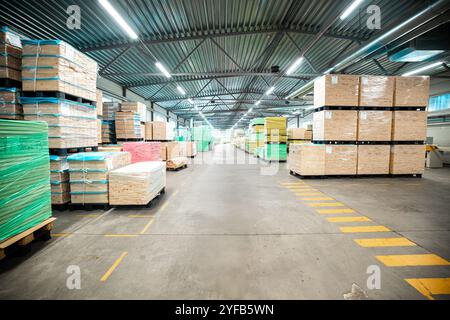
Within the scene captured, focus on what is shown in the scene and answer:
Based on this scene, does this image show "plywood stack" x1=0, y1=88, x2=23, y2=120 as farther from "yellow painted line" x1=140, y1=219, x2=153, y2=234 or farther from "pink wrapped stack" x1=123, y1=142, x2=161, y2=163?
"yellow painted line" x1=140, y1=219, x2=153, y2=234

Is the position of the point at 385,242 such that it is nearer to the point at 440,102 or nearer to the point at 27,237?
the point at 27,237

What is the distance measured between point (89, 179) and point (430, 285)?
6.01 metres

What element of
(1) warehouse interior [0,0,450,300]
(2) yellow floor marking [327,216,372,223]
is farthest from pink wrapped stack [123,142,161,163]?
(2) yellow floor marking [327,216,372,223]

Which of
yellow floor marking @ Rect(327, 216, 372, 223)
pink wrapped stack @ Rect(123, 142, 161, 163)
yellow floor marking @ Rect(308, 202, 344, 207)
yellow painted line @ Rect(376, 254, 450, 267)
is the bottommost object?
yellow painted line @ Rect(376, 254, 450, 267)

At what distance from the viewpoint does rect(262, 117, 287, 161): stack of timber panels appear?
12578 millimetres

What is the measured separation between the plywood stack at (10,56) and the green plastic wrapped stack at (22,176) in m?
2.39

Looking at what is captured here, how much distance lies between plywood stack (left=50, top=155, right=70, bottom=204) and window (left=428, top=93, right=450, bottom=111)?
2141 cm

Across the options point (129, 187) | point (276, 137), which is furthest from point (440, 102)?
point (129, 187)

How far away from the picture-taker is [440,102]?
43.8ft

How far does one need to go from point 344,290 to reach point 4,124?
4.65 meters

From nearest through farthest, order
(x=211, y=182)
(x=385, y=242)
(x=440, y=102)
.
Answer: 1. (x=385, y=242)
2. (x=211, y=182)
3. (x=440, y=102)

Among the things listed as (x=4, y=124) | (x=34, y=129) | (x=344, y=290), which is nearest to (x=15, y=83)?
(x=34, y=129)
